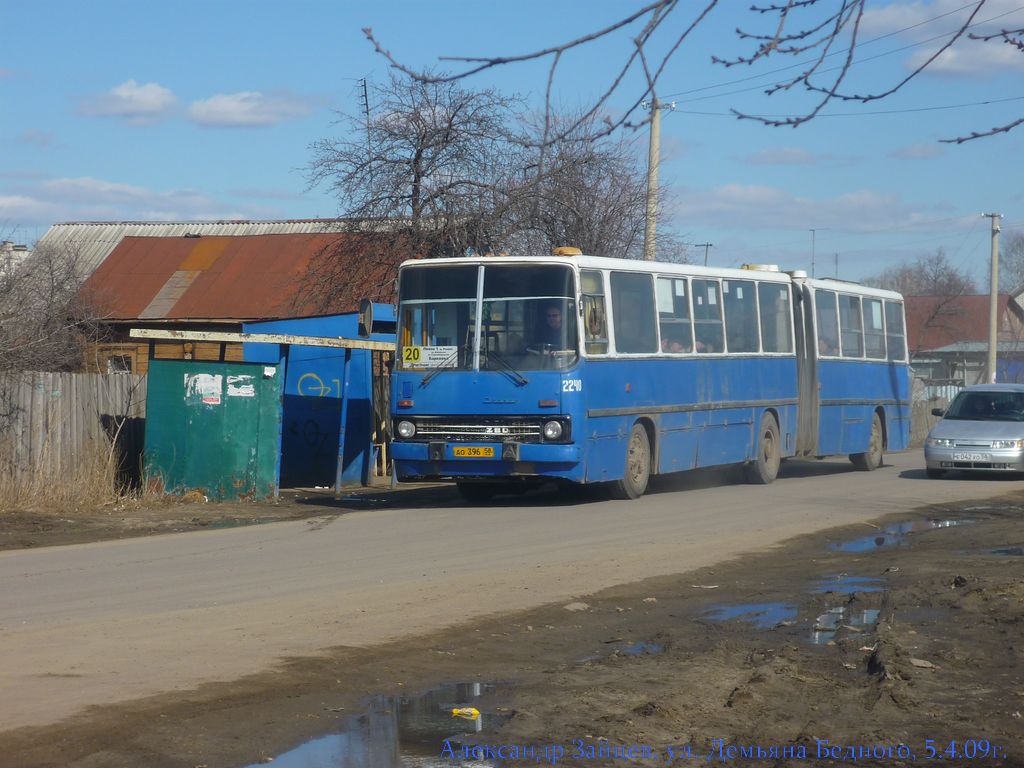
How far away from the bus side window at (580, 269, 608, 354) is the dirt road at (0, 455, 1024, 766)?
8.92 feet

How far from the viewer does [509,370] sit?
16625 mm

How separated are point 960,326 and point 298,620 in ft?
252

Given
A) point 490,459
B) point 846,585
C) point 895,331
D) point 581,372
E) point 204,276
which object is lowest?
point 846,585

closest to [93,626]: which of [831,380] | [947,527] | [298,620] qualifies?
[298,620]

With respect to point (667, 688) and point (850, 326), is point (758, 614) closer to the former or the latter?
point (667, 688)

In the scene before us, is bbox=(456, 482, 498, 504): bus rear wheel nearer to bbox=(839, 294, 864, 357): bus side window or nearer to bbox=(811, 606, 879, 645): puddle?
bbox=(839, 294, 864, 357): bus side window

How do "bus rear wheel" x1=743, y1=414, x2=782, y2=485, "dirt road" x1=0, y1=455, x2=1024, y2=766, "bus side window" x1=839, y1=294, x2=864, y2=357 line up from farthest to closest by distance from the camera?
"bus side window" x1=839, y1=294, x2=864, y2=357, "bus rear wheel" x1=743, y1=414, x2=782, y2=485, "dirt road" x1=0, y1=455, x2=1024, y2=766

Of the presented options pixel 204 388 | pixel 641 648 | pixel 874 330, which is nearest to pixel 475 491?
pixel 204 388

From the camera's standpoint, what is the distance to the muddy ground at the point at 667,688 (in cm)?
570

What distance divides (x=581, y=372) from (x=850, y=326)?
9721 millimetres

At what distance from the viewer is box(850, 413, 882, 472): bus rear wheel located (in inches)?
994

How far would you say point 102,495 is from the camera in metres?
16.9

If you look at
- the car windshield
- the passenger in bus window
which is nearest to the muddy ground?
the passenger in bus window

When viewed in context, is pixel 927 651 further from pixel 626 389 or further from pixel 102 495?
pixel 102 495
